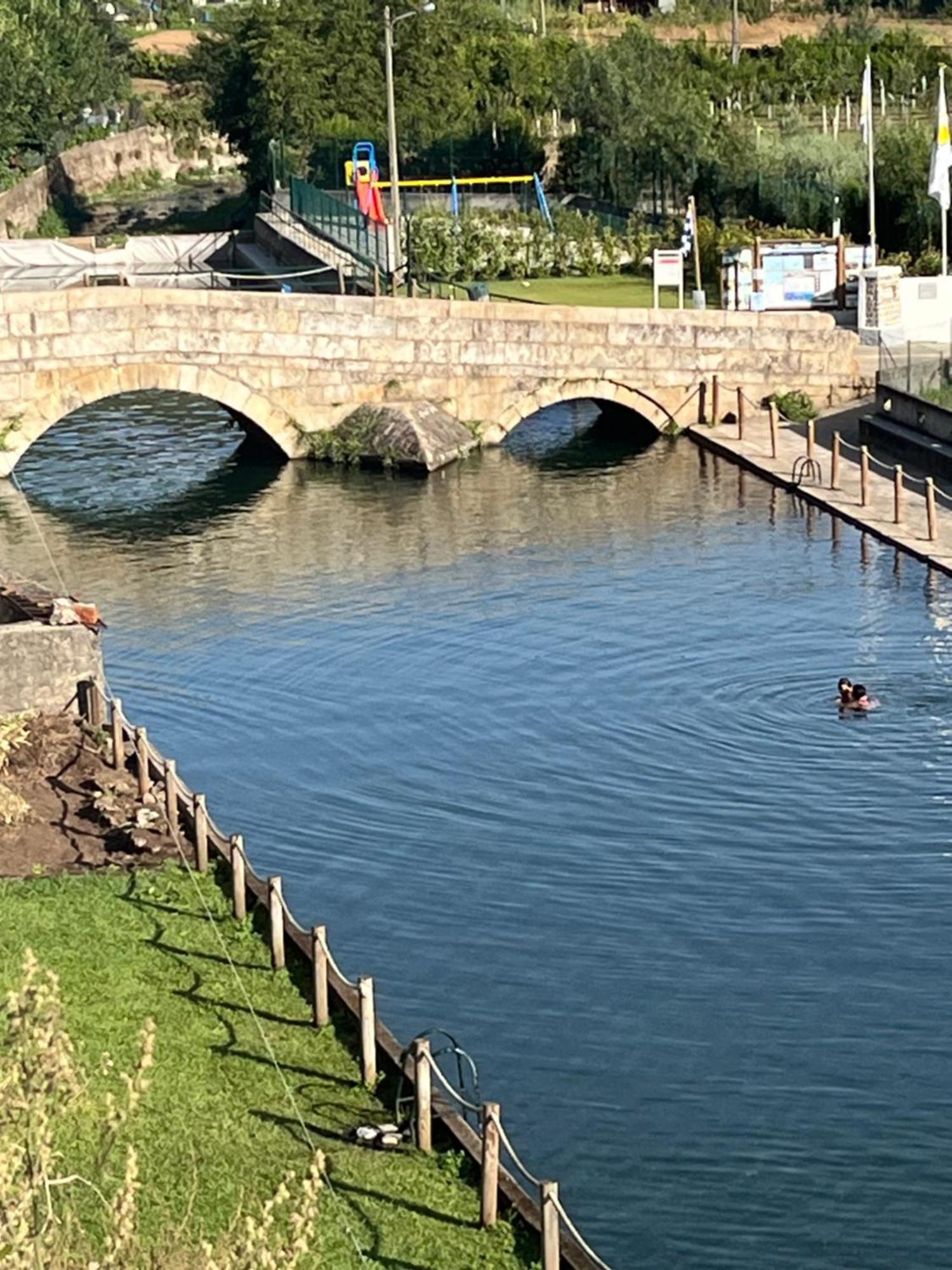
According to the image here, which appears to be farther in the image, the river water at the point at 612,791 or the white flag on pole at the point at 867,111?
the white flag on pole at the point at 867,111

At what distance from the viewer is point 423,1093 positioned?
21.2 meters

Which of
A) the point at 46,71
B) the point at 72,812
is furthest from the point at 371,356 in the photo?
the point at 46,71

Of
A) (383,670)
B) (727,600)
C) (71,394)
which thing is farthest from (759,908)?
(71,394)

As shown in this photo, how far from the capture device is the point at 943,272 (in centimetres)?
7012

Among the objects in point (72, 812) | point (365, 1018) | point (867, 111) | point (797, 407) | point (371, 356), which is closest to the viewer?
point (365, 1018)

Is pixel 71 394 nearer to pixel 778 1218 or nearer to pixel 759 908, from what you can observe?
pixel 759 908

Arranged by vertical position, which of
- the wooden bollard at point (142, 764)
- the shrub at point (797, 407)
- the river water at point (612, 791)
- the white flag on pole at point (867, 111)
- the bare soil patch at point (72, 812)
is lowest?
the river water at point (612, 791)

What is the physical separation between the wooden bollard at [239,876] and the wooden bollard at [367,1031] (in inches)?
165

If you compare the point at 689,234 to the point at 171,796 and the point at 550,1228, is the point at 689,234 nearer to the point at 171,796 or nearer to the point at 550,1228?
the point at 171,796

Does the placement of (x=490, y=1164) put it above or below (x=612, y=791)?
above

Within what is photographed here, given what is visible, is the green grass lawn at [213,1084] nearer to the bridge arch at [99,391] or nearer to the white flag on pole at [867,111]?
the bridge arch at [99,391]

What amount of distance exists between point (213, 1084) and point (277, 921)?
2779 millimetres

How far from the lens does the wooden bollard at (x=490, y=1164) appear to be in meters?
19.9

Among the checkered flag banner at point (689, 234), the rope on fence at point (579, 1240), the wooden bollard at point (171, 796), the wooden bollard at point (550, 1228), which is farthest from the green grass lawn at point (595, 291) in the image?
the wooden bollard at point (550, 1228)
